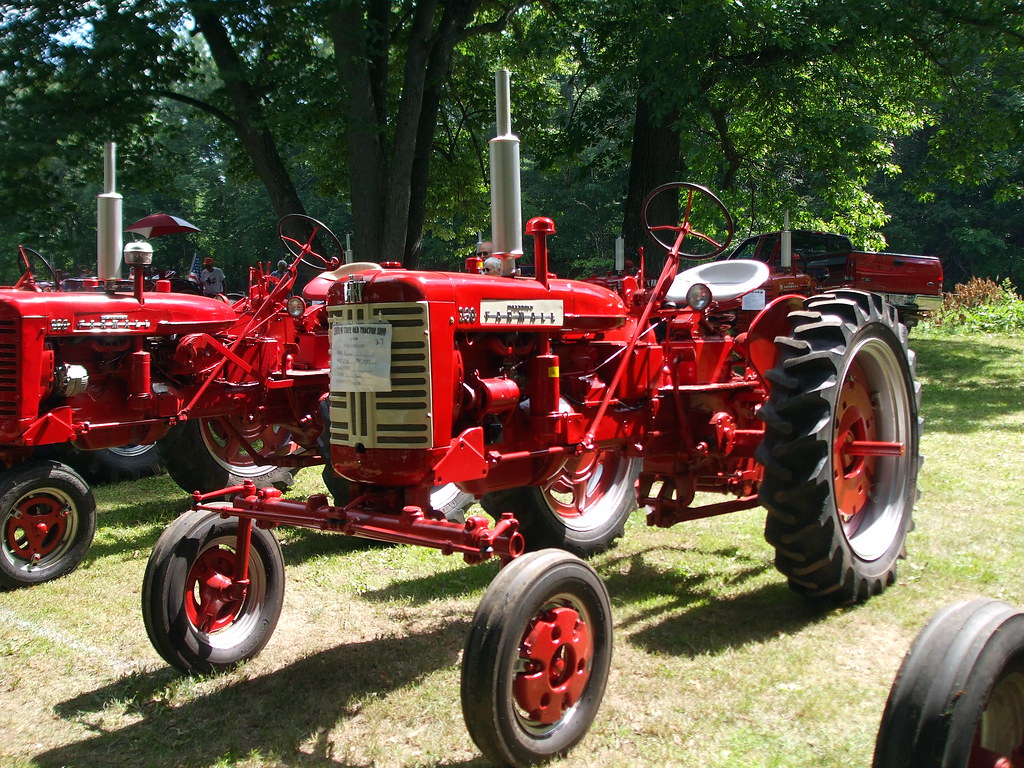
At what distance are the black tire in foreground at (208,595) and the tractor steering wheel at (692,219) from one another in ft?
7.98

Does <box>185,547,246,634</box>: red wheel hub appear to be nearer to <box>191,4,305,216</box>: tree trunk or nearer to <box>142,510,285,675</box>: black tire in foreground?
<box>142,510,285,675</box>: black tire in foreground

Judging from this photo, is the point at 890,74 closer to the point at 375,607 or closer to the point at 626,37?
the point at 626,37

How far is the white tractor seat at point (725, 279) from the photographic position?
494 cm

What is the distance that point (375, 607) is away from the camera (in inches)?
190

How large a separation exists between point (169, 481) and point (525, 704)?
20.9 ft

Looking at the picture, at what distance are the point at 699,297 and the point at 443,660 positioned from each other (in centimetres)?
215

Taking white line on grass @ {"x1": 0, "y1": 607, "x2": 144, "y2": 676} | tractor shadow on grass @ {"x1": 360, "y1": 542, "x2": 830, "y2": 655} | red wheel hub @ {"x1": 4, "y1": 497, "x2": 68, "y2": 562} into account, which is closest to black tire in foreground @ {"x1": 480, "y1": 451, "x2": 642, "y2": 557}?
tractor shadow on grass @ {"x1": 360, "y1": 542, "x2": 830, "y2": 655}

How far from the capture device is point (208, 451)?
7383 mm

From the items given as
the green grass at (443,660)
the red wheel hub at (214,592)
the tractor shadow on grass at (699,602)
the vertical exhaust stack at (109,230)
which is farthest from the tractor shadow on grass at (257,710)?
the vertical exhaust stack at (109,230)

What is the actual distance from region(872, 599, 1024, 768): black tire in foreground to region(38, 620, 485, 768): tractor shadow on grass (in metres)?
1.59

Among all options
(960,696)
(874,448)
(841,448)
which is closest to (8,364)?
(841,448)

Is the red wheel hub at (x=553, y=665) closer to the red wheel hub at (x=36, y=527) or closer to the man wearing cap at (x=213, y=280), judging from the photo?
the red wheel hub at (x=36, y=527)

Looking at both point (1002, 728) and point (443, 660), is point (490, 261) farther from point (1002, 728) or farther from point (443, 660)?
point (1002, 728)

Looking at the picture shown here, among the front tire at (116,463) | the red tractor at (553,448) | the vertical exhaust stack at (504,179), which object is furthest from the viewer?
the front tire at (116,463)
